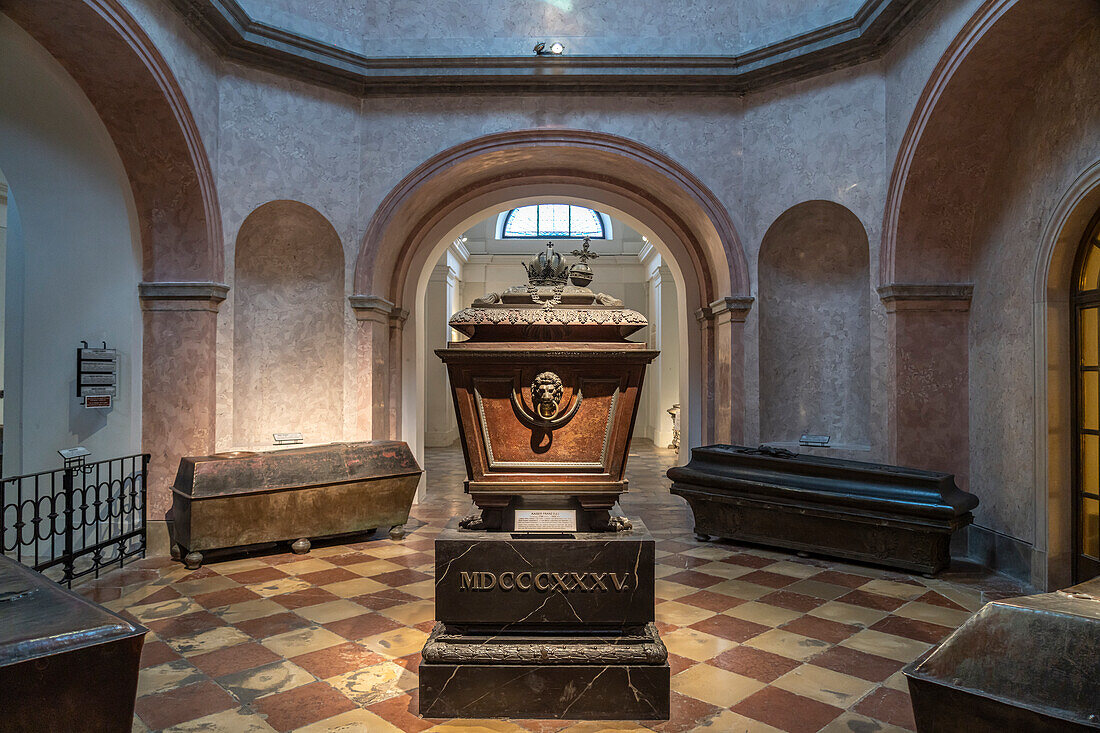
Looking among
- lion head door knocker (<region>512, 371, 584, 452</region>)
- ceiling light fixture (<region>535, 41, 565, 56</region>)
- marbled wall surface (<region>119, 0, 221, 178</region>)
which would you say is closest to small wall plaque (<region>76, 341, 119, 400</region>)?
marbled wall surface (<region>119, 0, 221, 178</region>)

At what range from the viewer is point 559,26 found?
24.4 feet

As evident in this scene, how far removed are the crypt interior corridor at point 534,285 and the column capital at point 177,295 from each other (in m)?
0.03

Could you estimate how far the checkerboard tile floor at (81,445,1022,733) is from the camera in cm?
316

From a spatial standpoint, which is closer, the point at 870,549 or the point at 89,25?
the point at 89,25

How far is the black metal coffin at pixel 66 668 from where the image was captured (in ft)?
5.57

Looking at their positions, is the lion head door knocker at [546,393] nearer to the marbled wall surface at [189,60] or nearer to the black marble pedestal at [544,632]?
the black marble pedestal at [544,632]

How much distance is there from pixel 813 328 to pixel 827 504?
7.67ft

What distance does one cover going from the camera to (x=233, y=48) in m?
6.47

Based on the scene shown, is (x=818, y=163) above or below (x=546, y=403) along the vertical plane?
above

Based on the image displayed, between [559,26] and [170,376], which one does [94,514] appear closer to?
[170,376]

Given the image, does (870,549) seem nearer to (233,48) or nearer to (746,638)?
(746,638)

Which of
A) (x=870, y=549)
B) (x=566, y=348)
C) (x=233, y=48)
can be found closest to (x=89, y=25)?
(x=233, y=48)

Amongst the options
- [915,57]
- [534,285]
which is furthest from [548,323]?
[915,57]

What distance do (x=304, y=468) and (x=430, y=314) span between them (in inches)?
424
